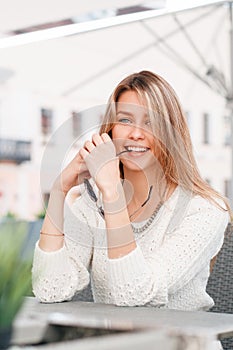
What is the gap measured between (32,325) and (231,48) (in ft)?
13.7

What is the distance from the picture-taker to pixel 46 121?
9.93 meters

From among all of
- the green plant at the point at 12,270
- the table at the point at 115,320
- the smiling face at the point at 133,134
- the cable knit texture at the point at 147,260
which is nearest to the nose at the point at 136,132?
the smiling face at the point at 133,134

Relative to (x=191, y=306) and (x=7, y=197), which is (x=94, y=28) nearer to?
(x=191, y=306)

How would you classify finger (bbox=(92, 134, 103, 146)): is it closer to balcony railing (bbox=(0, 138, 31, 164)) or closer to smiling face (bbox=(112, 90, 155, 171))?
smiling face (bbox=(112, 90, 155, 171))

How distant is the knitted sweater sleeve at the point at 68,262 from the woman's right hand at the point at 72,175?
0.13 m

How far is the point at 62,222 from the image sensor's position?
1.52m

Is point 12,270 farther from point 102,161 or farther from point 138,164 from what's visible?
point 138,164

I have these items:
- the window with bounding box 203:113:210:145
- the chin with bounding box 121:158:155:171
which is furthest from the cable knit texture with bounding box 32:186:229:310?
the window with bounding box 203:113:210:145

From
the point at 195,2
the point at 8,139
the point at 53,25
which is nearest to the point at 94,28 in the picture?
the point at 53,25

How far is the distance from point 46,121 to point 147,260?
28.4 feet

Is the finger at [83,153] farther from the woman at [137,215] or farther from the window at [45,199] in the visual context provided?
the window at [45,199]

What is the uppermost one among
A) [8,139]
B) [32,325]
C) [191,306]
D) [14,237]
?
[8,139]

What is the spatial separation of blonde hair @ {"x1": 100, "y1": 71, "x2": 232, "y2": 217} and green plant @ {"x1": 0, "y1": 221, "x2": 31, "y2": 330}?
896mm

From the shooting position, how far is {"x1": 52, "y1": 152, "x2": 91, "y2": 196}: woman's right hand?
1.45 m
